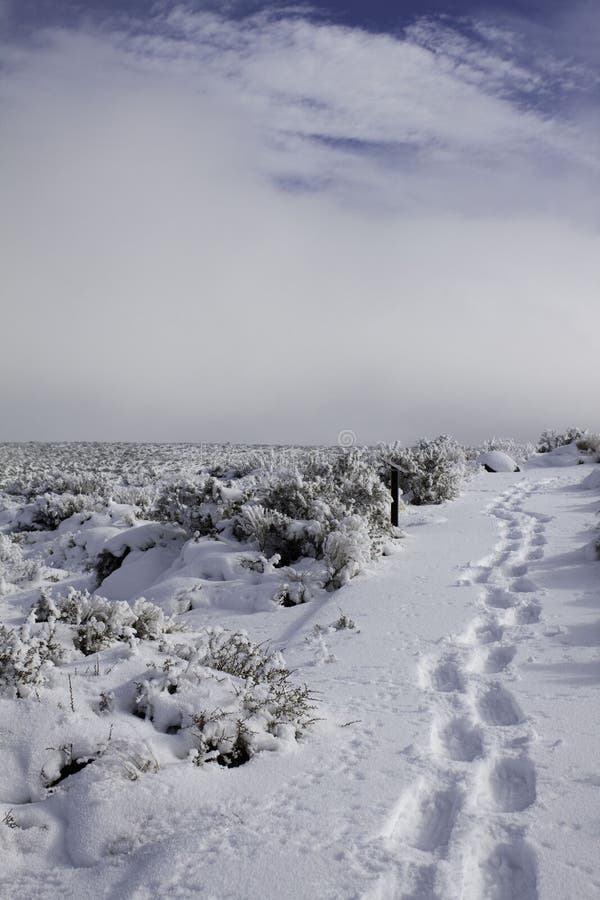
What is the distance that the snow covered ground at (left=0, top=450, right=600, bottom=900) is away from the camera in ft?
7.91

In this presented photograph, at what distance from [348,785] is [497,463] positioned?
16820 millimetres

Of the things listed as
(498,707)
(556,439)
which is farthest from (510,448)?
(498,707)

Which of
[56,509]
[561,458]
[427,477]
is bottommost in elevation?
[56,509]

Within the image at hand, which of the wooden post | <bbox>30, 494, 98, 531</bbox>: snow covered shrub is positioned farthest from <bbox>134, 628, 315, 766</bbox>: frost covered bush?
<bbox>30, 494, 98, 531</bbox>: snow covered shrub

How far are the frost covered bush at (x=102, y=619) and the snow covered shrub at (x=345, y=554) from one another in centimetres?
216

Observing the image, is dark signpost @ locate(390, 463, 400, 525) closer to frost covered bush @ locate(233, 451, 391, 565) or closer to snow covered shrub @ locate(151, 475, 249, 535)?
frost covered bush @ locate(233, 451, 391, 565)

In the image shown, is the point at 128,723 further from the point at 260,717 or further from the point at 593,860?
the point at 593,860

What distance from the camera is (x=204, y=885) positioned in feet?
7.68

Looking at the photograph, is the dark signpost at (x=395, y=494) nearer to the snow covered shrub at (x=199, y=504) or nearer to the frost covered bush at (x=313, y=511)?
the frost covered bush at (x=313, y=511)

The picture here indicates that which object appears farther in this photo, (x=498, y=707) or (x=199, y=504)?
(x=199, y=504)

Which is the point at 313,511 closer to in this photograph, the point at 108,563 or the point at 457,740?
the point at 108,563

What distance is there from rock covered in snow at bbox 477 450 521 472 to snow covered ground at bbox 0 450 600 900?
45.9 ft

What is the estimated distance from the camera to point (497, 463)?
62.0 ft

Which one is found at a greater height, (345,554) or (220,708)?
(345,554)
